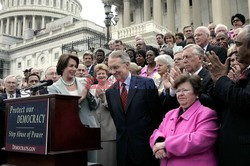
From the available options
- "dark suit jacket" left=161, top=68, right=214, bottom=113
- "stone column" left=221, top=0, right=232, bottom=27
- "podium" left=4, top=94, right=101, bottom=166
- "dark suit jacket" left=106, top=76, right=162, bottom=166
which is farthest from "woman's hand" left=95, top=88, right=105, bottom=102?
"stone column" left=221, top=0, right=232, bottom=27

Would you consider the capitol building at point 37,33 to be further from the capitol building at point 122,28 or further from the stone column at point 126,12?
the stone column at point 126,12

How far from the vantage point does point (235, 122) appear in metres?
3.27

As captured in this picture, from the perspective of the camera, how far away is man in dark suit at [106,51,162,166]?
445cm

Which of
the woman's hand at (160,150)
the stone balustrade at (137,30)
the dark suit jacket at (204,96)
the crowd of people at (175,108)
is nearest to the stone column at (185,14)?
the stone balustrade at (137,30)

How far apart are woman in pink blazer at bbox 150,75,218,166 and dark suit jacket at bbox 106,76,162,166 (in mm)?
415

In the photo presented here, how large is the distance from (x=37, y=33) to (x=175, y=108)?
63369mm

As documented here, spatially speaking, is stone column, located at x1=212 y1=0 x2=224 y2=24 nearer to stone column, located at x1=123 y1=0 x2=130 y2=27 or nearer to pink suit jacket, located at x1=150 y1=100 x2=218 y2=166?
stone column, located at x1=123 y1=0 x2=130 y2=27

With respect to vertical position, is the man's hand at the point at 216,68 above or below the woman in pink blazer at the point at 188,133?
above

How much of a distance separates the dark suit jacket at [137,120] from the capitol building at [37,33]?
18227 mm

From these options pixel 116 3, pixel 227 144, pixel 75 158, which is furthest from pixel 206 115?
pixel 116 3

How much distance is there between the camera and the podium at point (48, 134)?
3.40 meters

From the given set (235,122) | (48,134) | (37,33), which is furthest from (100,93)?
(37,33)

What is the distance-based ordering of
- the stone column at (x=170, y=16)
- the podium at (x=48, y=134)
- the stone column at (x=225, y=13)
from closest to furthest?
the podium at (x=48, y=134) → the stone column at (x=225, y=13) → the stone column at (x=170, y=16)

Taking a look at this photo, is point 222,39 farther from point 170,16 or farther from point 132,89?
point 170,16
